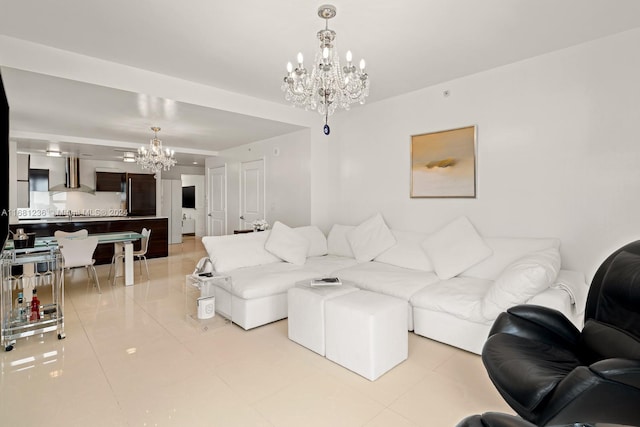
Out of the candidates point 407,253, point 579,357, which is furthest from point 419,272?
point 579,357

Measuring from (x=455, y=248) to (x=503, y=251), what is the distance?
1.48 feet

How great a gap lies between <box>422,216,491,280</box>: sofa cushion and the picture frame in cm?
45

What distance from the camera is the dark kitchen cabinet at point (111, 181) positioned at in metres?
8.10

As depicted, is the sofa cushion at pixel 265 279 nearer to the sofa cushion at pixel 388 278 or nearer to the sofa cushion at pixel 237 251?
the sofa cushion at pixel 237 251

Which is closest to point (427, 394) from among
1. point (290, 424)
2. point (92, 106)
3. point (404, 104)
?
point (290, 424)

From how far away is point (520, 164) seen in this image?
333 centimetres

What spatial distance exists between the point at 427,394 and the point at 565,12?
119 inches

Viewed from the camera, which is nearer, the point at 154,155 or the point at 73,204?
the point at 154,155

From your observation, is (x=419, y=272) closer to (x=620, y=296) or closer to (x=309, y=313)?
(x=309, y=313)

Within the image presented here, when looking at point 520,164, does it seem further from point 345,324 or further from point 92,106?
point 92,106

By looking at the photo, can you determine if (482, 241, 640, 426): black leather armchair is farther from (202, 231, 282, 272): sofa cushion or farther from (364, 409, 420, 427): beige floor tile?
(202, 231, 282, 272): sofa cushion

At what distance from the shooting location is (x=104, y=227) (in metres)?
6.43

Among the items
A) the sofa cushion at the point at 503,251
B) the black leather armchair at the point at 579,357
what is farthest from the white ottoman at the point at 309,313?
the sofa cushion at the point at 503,251

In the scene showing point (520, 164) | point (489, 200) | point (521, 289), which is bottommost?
point (521, 289)
